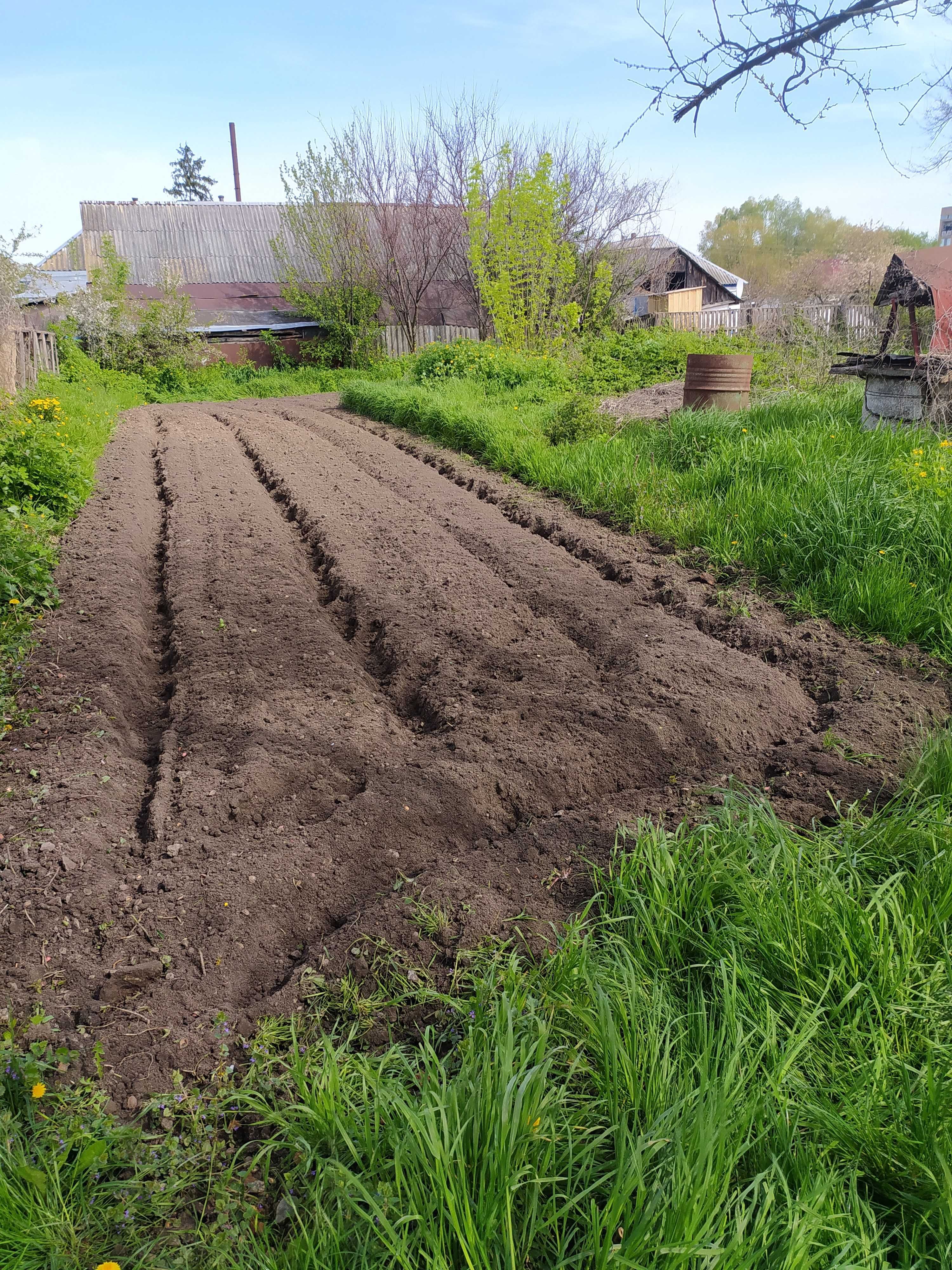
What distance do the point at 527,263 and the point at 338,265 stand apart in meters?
8.20

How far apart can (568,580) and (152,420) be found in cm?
1056

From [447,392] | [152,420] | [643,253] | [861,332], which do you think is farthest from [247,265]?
[861,332]

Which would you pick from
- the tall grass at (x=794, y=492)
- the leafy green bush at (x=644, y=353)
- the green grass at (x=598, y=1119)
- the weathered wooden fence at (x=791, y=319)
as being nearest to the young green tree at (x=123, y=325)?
the leafy green bush at (x=644, y=353)

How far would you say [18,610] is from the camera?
192 inches

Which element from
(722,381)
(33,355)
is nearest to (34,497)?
(722,381)

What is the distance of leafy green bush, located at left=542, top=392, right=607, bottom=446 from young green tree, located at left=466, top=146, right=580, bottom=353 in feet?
26.7

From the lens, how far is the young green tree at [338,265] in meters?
22.5

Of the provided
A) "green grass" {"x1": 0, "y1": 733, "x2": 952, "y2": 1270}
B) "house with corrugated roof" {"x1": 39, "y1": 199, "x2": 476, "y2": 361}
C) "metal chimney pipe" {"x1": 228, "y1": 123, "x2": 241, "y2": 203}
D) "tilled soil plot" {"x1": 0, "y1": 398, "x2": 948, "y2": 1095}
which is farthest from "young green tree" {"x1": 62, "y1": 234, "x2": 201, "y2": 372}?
"metal chimney pipe" {"x1": 228, "y1": 123, "x2": 241, "y2": 203}

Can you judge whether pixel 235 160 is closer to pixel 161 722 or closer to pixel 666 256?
pixel 666 256

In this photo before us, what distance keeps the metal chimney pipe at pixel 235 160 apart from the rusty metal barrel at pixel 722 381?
144 feet

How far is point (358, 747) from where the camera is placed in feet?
11.6

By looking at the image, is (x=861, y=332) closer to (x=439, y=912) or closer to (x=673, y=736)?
(x=673, y=736)

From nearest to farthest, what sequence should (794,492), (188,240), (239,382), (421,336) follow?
(794,492), (239,382), (421,336), (188,240)

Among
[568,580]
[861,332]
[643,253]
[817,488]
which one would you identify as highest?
[643,253]
